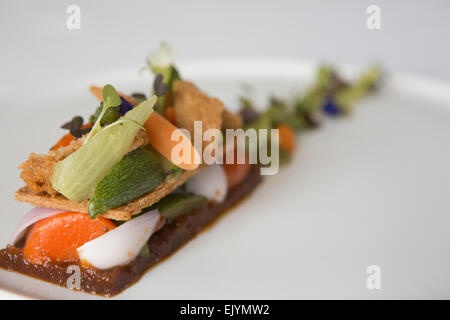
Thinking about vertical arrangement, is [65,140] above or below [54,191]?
above

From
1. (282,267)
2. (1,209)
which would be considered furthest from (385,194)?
(1,209)

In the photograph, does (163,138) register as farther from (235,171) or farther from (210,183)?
(235,171)

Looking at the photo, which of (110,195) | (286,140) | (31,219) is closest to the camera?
(110,195)

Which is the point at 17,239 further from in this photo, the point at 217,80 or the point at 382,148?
the point at 217,80

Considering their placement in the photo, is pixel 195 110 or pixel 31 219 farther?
pixel 195 110

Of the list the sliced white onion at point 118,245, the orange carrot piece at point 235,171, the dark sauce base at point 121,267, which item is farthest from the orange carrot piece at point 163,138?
the orange carrot piece at point 235,171

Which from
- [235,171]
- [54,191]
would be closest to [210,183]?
[235,171]

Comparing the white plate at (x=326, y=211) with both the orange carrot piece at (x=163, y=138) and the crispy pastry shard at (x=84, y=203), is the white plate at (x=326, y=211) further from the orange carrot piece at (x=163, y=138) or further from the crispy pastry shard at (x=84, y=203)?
the orange carrot piece at (x=163, y=138)
